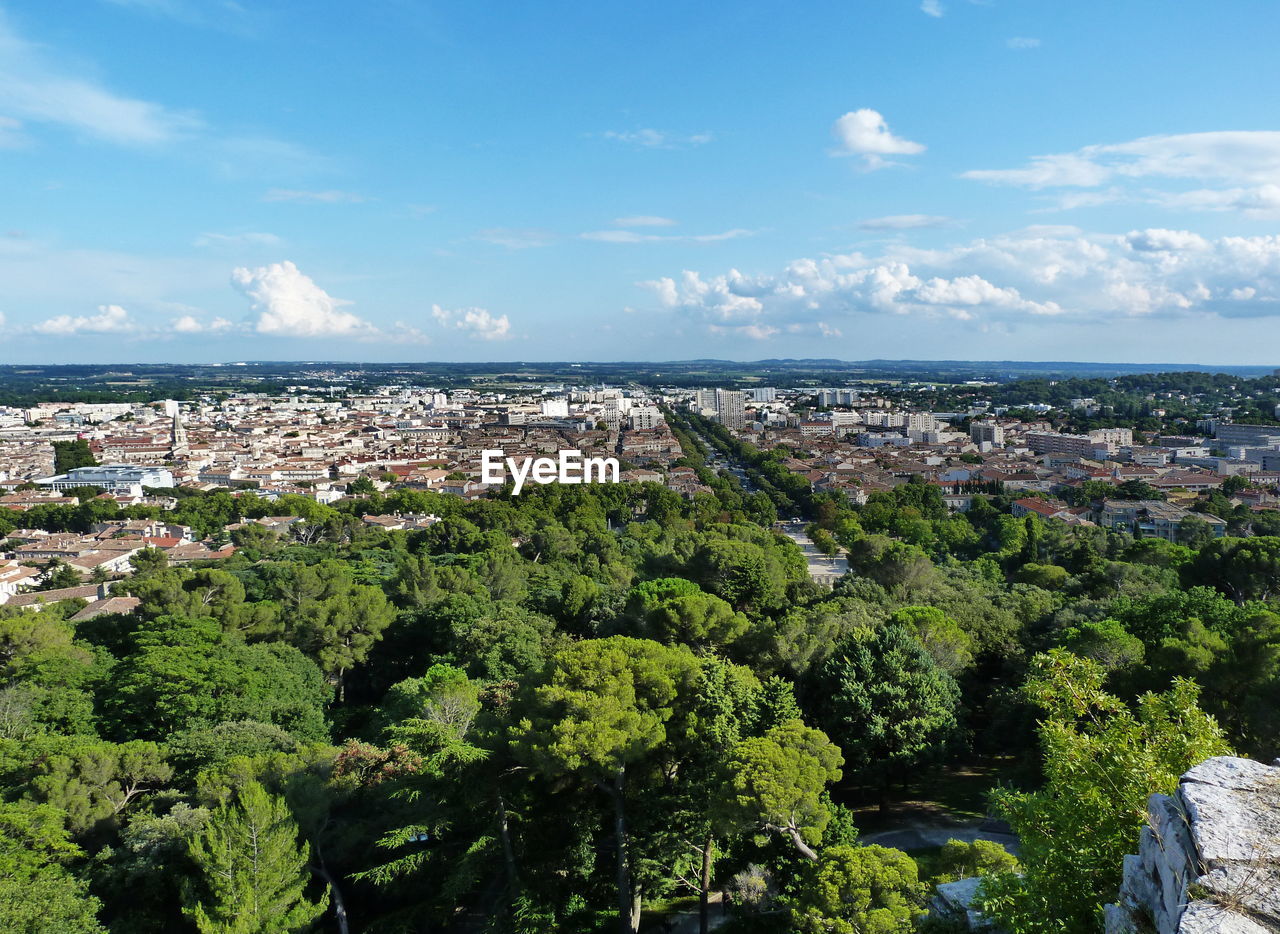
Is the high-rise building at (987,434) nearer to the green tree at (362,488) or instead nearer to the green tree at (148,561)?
the green tree at (362,488)

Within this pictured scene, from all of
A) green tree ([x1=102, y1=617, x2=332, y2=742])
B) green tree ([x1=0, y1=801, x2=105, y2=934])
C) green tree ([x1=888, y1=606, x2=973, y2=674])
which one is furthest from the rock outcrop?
green tree ([x1=102, y1=617, x2=332, y2=742])

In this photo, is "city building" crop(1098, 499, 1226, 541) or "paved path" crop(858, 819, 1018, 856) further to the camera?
"city building" crop(1098, 499, 1226, 541)

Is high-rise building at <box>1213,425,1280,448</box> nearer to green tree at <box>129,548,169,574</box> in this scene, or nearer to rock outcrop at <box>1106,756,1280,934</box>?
rock outcrop at <box>1106,756,1280,934</box>

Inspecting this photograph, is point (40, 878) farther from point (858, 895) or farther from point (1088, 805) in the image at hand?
point (1088, 805)

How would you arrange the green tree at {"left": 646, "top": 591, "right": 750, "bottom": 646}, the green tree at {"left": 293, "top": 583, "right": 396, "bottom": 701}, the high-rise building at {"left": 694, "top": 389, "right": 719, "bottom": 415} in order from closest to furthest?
the green tree at {"left": 646, "top": 591, "right": 750, "bottom": 646} < the green tree at {"left": 293, "top": 583, "right": 396, "bottom": 701} < the high-rise building at {"left": 694, "top": 389, "right": 719, "bottom": 415}

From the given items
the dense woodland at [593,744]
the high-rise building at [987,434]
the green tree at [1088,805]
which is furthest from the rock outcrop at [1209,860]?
the high-rise building at [987,434]
